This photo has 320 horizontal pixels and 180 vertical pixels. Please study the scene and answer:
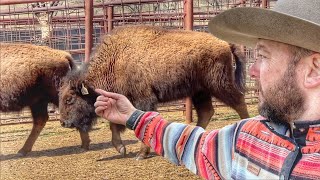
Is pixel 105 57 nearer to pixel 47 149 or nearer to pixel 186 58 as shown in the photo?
pixel 186 58

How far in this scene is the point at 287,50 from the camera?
1.68m

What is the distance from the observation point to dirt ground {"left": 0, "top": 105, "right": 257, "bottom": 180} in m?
3.88

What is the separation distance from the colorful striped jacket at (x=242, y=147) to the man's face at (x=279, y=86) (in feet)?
0.17

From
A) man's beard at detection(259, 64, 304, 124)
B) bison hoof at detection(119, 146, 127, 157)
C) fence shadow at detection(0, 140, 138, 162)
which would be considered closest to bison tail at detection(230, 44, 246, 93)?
bison hoof at detection(119, 146, 127, 157)

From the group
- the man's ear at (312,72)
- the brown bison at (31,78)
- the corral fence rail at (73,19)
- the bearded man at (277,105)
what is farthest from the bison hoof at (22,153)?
the man's ear at (312,72)

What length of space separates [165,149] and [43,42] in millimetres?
1945

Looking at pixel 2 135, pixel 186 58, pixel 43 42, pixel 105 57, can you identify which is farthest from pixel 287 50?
pixel 186 58

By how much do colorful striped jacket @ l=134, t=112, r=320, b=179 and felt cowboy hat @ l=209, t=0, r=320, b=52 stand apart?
218 mm

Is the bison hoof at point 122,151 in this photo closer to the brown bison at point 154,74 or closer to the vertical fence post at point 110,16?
the brown bison at point 154,74

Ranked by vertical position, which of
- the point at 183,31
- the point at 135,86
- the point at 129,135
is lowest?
the point at 129,135

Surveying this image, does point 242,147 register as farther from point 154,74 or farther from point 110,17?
point 154,74

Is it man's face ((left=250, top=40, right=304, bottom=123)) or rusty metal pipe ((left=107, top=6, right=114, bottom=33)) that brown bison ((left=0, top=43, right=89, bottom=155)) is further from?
man's face ((left=250, top=40, right=304, bottom=123))

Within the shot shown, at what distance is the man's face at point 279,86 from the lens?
1674 millimetres

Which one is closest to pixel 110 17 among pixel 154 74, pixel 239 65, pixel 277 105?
pixel 154 74
